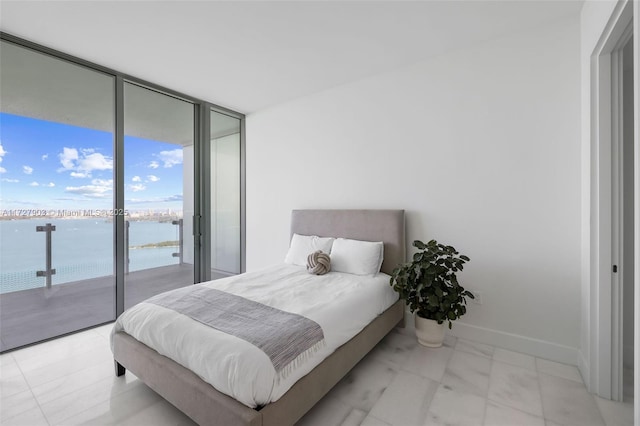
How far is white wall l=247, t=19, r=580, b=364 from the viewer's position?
2.21 m

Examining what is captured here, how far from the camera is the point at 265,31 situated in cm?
238

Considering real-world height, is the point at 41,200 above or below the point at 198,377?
above

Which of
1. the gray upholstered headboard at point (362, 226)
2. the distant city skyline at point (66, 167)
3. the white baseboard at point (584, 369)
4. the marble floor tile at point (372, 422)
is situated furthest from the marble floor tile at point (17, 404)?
the white baseboard at point (584, 369)

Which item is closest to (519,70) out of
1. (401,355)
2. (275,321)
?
(401,355)

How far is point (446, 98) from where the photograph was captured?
106 inches

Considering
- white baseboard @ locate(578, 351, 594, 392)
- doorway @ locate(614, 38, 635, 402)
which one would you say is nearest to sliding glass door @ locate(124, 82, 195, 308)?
white baseboard @ locate(578, 351, 594, 392)

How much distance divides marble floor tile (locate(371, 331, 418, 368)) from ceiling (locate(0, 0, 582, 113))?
277cm

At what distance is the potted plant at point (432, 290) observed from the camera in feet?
7.45

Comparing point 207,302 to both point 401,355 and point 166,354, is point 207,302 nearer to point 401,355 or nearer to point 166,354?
point 166,354

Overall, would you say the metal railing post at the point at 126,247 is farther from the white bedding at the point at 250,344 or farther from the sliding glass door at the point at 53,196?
the white bedding at the point at 250,344

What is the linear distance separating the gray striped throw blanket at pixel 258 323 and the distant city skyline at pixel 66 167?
1.75m

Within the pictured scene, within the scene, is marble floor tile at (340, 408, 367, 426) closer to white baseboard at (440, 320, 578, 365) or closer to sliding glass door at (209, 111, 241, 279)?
white baseboard at (440, 320, 578, 365)

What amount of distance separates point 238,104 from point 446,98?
2.82 metres

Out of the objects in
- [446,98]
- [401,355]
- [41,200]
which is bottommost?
[401,355]
